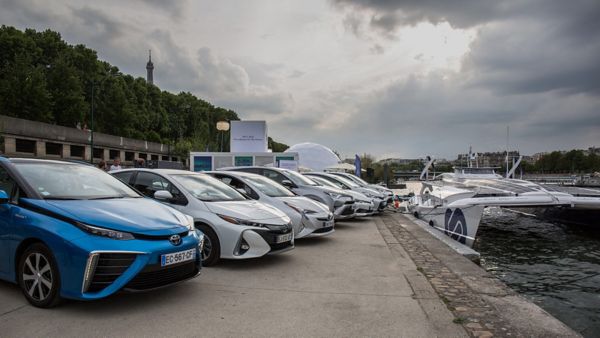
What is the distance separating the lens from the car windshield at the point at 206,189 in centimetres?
717

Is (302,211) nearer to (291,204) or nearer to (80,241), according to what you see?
(291,204)

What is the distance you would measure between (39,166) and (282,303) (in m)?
3.38

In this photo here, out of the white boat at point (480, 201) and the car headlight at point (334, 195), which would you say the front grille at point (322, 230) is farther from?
the white boat at point (480, 201)

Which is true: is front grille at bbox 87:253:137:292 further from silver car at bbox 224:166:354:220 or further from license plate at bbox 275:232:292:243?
silver car at bbox 224:166:354:220

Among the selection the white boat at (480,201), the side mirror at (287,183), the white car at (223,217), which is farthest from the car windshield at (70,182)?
the white boat at (480,201)

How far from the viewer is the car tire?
21.6 ft

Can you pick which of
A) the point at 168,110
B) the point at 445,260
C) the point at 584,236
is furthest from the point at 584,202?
the point at 168,110

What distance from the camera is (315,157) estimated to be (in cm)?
4703

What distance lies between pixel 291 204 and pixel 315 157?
38125 mm

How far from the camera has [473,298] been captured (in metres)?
5.46

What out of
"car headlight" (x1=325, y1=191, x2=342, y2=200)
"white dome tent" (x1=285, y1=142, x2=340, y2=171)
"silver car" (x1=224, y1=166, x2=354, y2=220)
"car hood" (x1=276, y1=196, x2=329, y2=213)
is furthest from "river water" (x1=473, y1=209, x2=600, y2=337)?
"white dome tent" (x1=285, y1=142, x2=340, y2=171)

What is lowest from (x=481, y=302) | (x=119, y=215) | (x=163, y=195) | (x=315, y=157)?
(x=481, y=302)

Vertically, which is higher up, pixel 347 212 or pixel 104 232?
pixel 104 232

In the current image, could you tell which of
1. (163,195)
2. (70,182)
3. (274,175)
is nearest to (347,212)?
(274,175)
